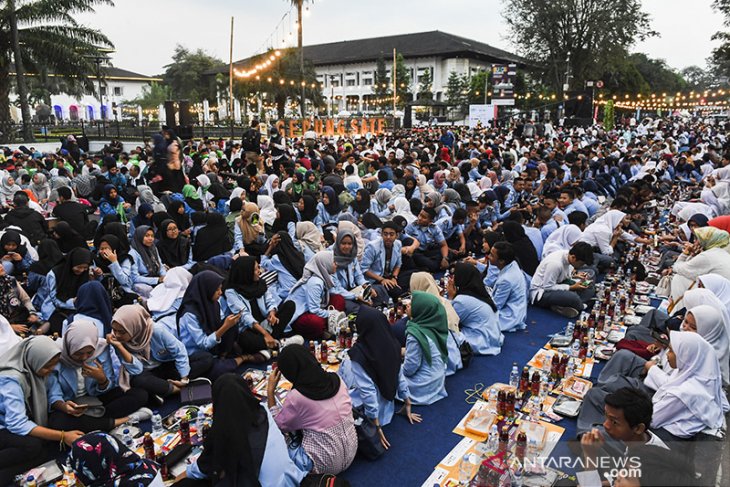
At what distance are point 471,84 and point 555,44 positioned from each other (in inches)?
335

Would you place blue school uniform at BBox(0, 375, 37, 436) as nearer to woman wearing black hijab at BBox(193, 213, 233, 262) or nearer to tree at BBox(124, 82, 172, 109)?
woman wearing black hijab at BBox(193, 213, 233, 262)

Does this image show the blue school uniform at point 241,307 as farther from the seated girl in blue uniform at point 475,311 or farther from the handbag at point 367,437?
the seated girl in blue uniform at point 475,311

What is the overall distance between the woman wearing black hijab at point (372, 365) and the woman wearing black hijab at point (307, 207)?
486 cm

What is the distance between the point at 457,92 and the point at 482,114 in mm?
17130

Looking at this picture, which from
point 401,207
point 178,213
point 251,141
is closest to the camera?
point 178,213

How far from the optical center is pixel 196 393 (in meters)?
4.25

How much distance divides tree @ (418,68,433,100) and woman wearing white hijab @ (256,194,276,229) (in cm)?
4370

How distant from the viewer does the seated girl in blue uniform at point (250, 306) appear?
16.0ft

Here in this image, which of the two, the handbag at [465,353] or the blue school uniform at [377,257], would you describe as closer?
the handbag at [465,353]

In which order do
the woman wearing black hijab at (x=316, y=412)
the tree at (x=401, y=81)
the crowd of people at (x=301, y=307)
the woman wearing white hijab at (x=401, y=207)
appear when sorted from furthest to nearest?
the tree at (x=401, y=81) → the woman wearing white hijab at (x=401, y=207) → the crowd of people at (x=301, y=307) → the woman wearing black hijab at (x=316, y=412)

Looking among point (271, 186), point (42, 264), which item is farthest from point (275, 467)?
point (271, 186)

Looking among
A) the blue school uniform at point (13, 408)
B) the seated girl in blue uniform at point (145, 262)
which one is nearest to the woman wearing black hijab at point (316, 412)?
the blue school uniform at point (13, 408)

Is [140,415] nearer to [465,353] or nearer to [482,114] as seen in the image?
[465,353]

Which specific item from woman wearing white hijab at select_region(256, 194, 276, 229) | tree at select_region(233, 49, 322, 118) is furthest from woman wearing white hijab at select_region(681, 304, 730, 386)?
tree at select_region(233, 49, 322, 118)
